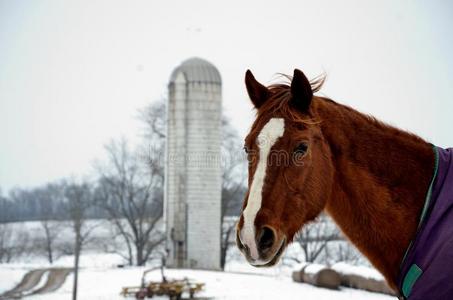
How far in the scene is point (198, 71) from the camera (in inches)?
875

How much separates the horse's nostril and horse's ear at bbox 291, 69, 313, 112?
30.1 inches

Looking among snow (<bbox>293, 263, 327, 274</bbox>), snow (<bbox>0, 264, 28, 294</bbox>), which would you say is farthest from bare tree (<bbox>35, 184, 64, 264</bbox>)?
snow (<bbox>293, 263, 327, 274</bbox>)

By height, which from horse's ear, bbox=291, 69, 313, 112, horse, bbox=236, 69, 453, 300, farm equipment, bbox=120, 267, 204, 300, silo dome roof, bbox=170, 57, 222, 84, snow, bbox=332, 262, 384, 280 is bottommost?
farm equipment, bbox=120, 267, 204, 300

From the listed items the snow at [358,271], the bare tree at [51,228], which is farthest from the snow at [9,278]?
the snow at [358,271]

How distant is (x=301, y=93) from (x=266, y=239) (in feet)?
2.89

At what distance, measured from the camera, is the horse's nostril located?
7.86 feet

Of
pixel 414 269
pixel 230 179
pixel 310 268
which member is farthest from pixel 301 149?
pixel 230 179

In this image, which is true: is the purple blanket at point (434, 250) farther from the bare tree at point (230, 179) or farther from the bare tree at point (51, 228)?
the bare tree at point (51, 228)

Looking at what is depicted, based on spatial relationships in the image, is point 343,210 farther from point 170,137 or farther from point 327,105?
point 170,137

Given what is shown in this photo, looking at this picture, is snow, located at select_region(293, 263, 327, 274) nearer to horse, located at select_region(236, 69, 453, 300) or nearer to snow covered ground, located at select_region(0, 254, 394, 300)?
snow covered ground, located at select_region(0, 254, 394, 300)

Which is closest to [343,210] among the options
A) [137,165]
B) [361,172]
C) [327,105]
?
[361,172]

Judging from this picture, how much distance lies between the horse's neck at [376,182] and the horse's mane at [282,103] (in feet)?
0.57

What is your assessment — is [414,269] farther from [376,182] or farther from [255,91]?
[255,91]

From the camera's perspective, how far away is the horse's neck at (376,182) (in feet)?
8.38
